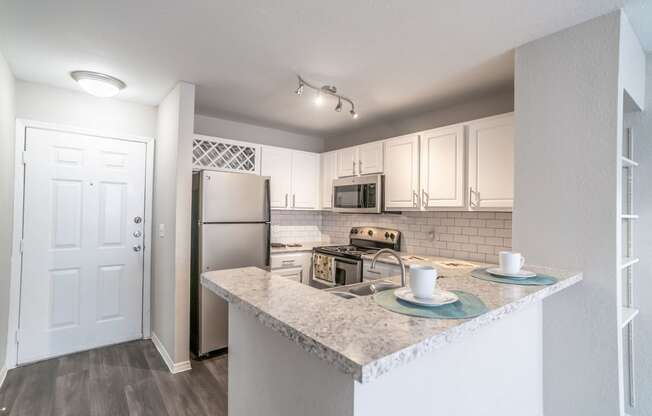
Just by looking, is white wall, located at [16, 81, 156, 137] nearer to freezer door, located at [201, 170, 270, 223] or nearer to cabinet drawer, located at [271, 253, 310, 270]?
freezer door, located at [201, 170, 270, 223]

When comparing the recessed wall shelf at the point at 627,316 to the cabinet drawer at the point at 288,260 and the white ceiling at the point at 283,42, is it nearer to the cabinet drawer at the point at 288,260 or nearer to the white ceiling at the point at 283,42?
the white ceiling at the point at 283,42

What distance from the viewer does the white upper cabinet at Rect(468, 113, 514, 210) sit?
2365 millimetres

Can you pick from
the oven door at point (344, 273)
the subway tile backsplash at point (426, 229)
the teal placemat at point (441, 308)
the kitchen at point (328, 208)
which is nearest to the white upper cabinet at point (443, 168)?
the kitchen at point (328, 208)

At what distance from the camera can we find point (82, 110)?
287cm

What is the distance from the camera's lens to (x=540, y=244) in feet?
5.83

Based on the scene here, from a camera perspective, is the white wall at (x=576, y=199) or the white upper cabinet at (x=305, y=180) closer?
the white wall at (x=576, y=199)

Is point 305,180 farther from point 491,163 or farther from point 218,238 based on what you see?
point 491,163

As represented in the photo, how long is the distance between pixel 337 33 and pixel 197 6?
30.8 inches

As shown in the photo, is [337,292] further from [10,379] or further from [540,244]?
[10,379]

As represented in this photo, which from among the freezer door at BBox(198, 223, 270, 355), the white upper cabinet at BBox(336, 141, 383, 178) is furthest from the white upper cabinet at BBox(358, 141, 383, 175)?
the freezer door at BBox(198, 223, 270, 355)

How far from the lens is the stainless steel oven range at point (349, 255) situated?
3.18 meters

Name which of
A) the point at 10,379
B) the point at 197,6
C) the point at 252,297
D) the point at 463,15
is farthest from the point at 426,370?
the point at 10,379

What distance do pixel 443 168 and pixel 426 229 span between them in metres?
0.77

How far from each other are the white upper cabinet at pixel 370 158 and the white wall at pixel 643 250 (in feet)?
6.49
